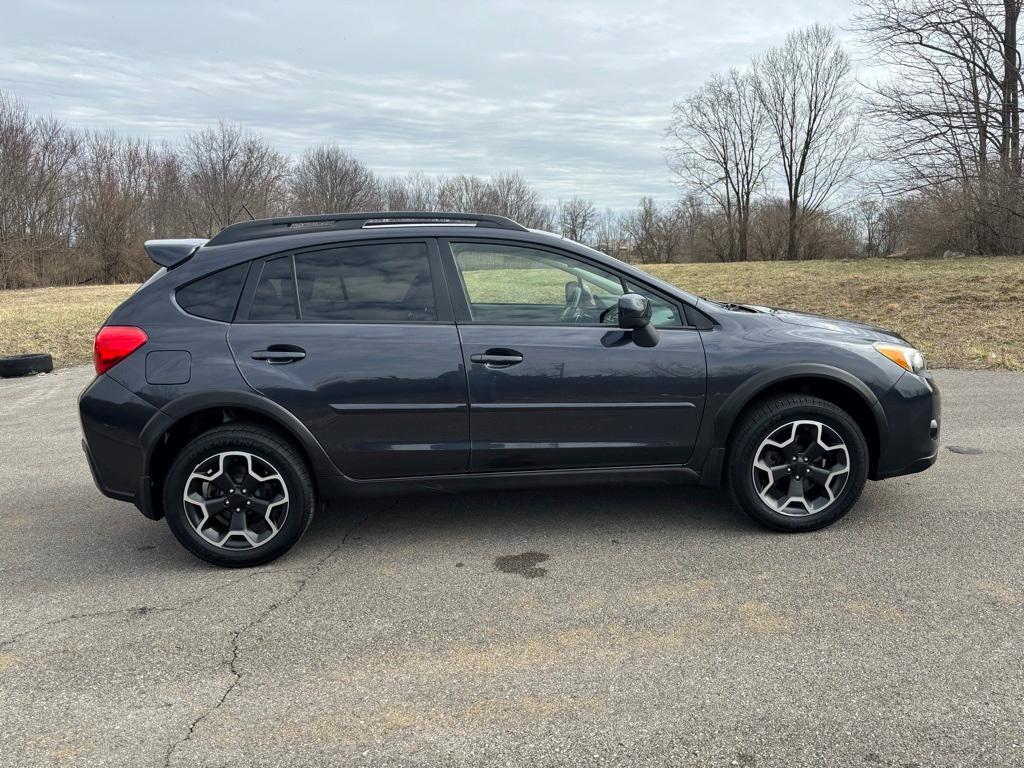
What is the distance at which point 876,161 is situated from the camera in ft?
79.7

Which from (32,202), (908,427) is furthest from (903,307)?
(32,202)

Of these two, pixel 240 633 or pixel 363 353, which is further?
pixel 363 353

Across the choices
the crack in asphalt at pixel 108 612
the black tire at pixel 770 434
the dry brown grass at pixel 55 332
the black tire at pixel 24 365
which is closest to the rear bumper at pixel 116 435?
the crack in asphalt at pixel 108 612

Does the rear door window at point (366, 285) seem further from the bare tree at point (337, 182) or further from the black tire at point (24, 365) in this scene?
the bare tree at point (337, 182)

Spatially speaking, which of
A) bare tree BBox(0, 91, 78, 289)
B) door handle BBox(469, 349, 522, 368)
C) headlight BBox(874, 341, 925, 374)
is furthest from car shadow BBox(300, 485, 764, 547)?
bare tree BBox(0, 91, 78, 289)

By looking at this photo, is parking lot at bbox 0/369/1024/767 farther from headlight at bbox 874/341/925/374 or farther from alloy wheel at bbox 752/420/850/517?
headlight at bbox 874/341/925/374

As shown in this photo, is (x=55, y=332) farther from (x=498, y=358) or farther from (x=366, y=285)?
(x=498, y=358)

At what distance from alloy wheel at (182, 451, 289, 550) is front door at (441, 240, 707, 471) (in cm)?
106

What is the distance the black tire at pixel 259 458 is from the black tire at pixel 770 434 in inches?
90.0

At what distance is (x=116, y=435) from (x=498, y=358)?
77.2 inches

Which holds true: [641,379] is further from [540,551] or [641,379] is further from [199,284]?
[199,284]

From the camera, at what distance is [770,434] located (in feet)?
13.0

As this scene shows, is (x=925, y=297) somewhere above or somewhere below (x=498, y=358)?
above

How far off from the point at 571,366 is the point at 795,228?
46750mm
